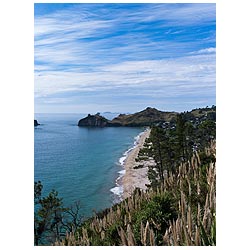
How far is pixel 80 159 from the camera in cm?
396

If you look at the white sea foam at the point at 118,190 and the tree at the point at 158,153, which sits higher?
the tree at the point at 158,153

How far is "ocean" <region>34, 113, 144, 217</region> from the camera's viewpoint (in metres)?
3.82

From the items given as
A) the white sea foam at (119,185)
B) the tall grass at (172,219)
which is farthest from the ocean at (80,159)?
the tall grass at (172,219)

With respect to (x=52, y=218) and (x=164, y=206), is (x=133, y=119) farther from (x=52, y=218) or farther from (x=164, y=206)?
(x=52, y=218)

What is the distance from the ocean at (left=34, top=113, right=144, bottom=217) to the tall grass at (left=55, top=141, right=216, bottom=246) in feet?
0.50

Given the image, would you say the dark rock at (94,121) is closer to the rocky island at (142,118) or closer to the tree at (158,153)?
the rocky island at (142,118)

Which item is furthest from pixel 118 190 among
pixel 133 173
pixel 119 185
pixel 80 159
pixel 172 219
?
pixel 172 219

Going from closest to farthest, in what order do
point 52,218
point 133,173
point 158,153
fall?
1. point 52,218
2. point 133,173
3. point 158,153

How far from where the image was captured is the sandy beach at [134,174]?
13.1 ft

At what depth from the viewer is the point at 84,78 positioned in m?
3.85

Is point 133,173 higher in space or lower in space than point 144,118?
lower

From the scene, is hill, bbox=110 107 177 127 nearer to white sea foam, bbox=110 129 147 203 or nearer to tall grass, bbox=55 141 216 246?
white sea foam, bbox=110 129 147 203

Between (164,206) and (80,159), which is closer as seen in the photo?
(164,206)

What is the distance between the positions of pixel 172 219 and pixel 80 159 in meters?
0.89
